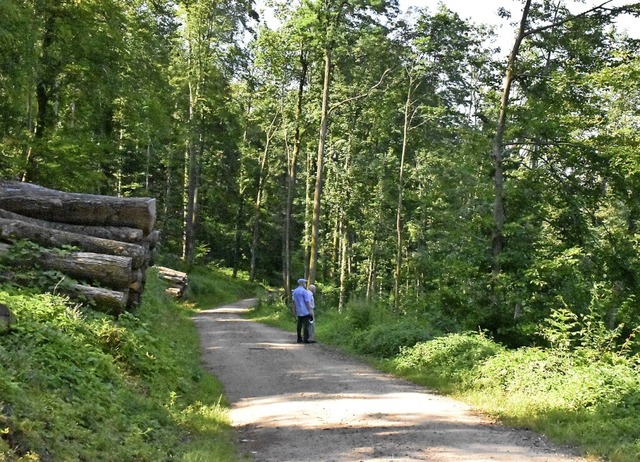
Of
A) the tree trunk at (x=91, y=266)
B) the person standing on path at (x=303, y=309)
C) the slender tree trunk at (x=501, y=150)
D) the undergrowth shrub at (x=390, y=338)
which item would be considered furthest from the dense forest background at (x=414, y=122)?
the tree trunk at (x=91, y=266)

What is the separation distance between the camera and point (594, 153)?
45.1 ft

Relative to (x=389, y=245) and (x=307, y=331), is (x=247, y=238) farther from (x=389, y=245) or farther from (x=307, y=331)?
(x=307, y=331)

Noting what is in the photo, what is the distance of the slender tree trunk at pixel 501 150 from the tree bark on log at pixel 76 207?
8.30 meters

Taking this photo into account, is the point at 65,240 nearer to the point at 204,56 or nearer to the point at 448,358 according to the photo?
the point at 448,358

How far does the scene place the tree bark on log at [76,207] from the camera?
10.6 meters

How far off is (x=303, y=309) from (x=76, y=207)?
267 inches

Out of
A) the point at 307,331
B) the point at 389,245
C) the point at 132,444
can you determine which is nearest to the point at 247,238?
the point at 389,245

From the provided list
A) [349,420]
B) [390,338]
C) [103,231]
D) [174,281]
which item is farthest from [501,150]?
[174,281]

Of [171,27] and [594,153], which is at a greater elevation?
[171,27]

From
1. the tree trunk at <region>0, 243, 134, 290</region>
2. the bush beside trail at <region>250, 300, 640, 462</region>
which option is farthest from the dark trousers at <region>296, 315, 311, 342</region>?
the tree trunk at <region>0, 243, 134, 290</region>

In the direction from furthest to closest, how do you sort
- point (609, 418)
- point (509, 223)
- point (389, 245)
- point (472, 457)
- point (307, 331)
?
point (389, 245) < point (307, 331) < point (509, 223) < point (609, 418) < point (472, 457)

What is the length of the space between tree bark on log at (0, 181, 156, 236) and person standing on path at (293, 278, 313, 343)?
506cm

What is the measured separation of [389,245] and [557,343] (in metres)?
23.2

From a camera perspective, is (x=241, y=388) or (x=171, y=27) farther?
(x=171, y=27)
